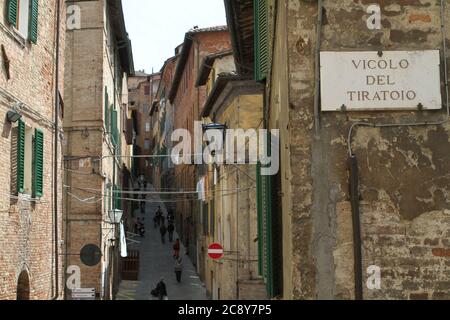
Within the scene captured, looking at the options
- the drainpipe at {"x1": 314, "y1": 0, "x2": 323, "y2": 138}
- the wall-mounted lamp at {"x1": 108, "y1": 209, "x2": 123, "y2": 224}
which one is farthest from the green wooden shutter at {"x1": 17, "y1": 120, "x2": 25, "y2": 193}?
the wall-mounted lamp at {"x1": 108, "y1": 209, "x2": 123, "y2": 224}

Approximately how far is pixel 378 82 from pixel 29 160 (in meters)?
6.82

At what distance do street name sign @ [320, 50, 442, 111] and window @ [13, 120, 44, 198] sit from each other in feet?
18.8

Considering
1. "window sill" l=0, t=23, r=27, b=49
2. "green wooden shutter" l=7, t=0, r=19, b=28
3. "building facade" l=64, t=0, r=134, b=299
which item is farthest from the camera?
"building facade" l=64, t=0, r=134, b=299

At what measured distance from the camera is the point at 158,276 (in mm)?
30875

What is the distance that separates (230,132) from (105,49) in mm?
5348

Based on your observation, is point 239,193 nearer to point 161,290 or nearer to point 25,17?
point 161,290

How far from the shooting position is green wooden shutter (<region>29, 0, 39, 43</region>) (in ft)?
38.7

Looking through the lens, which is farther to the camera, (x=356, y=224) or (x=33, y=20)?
(x=33, y=20)

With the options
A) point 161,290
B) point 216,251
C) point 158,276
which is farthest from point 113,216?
point 158,276

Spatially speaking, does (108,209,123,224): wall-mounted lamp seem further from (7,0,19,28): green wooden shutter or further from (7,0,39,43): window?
(7,0,19,28): green wooden shutter

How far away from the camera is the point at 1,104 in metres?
10.4

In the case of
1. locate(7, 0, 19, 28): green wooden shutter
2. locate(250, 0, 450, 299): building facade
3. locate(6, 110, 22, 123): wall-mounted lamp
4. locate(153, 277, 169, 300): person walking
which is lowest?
locate(153, 277, 169, 300): person walking
